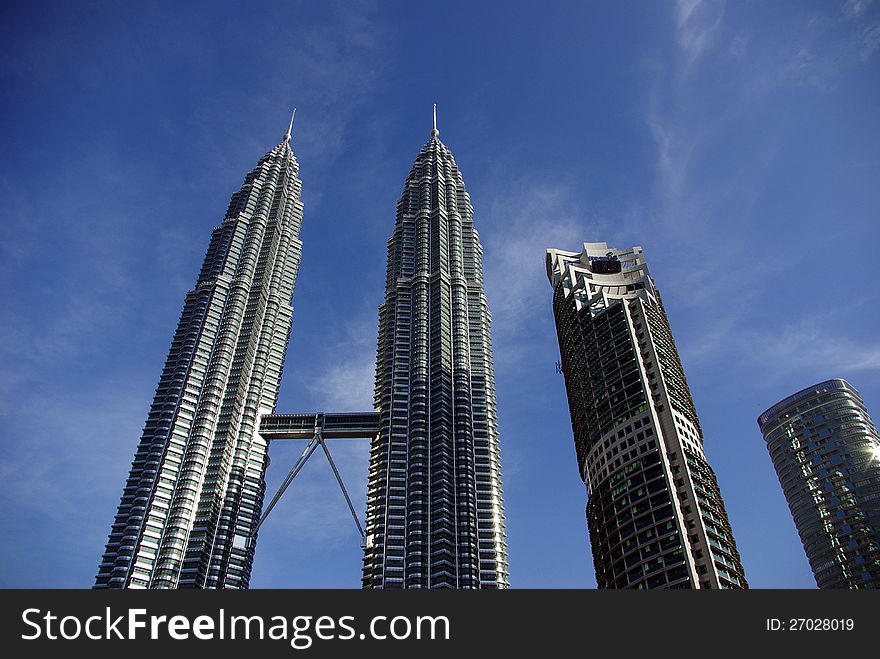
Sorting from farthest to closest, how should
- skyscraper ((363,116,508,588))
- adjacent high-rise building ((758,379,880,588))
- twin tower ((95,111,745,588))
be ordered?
adjacent high-rise building ((758,379,880,588)) → skyscraper ((363,116,508,588)) → twin tower ((95,111,745,588))

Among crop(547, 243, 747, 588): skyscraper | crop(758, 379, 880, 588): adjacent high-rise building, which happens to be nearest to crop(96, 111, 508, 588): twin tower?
crop(547, 243, 747, 588): skyscraper

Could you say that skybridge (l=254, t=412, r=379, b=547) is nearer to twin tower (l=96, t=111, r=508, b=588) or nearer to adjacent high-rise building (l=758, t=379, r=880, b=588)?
twin tower (l=96, t=111, r=508, b=588)

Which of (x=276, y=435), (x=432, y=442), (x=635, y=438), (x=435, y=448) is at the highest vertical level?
(x=276, y=435)

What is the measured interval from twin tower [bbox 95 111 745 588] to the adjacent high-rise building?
66666 millimetres

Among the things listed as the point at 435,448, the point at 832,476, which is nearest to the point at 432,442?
the point at 435,448

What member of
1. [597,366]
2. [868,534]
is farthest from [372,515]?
[868,534]

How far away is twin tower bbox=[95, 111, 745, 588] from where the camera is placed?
116 meters

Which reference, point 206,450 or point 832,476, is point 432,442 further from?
point 832,476

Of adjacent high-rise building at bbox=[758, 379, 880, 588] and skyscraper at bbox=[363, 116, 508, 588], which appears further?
adjacent high-rise building at bbox=[758, 379, 880, 588]

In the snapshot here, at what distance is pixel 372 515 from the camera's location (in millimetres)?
153250

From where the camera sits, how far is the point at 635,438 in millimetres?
124938

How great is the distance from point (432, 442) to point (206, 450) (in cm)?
5165

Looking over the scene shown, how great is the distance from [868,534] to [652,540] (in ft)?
290

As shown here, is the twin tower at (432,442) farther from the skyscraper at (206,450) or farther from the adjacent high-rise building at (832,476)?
the adjacent high-rise building at (832,476)
